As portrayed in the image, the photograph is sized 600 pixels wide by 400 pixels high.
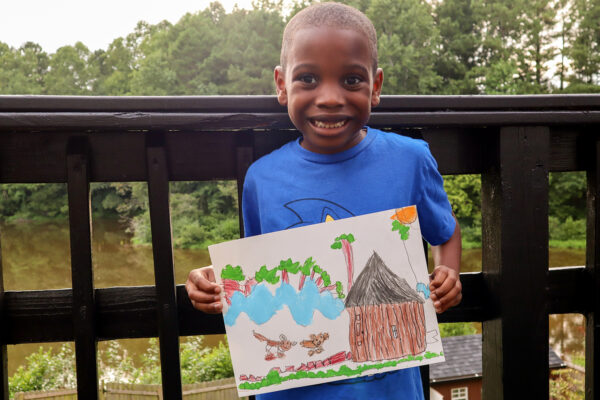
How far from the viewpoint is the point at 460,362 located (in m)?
9.86

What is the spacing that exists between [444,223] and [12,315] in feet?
2.95

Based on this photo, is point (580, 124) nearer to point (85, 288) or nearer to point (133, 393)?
point (85, 288)

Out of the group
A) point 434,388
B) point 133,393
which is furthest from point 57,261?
point 434,388

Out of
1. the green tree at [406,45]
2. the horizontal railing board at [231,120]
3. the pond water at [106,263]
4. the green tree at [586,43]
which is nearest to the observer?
the horizontal railing board at [231,120]

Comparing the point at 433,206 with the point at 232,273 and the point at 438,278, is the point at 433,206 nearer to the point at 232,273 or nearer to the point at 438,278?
the point at 438,278

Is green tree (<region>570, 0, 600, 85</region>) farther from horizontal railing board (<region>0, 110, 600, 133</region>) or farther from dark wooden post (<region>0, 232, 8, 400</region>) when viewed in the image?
dark wooden post (<region>0, 232, 8, 400</region>)

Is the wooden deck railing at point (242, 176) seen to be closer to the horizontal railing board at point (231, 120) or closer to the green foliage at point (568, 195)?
the horizontal railing board at point (231, 120)

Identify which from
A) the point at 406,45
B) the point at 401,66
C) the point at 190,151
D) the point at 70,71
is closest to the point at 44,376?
the point at 190,151

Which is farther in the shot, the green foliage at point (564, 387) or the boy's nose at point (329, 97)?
the green foliage at point (564, 387)

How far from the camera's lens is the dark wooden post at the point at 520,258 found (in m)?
1.11

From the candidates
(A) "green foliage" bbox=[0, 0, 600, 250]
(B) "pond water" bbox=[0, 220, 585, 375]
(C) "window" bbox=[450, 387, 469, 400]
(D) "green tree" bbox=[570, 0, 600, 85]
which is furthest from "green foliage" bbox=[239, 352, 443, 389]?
(D) "green tree" bbox=[570, 0, 600, 85]

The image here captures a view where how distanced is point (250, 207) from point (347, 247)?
22cm

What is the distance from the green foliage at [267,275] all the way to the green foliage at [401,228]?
243 millimetres

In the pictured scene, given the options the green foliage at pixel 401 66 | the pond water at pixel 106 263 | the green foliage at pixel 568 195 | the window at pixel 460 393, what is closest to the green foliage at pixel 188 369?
the pond water at pixel 106 263
